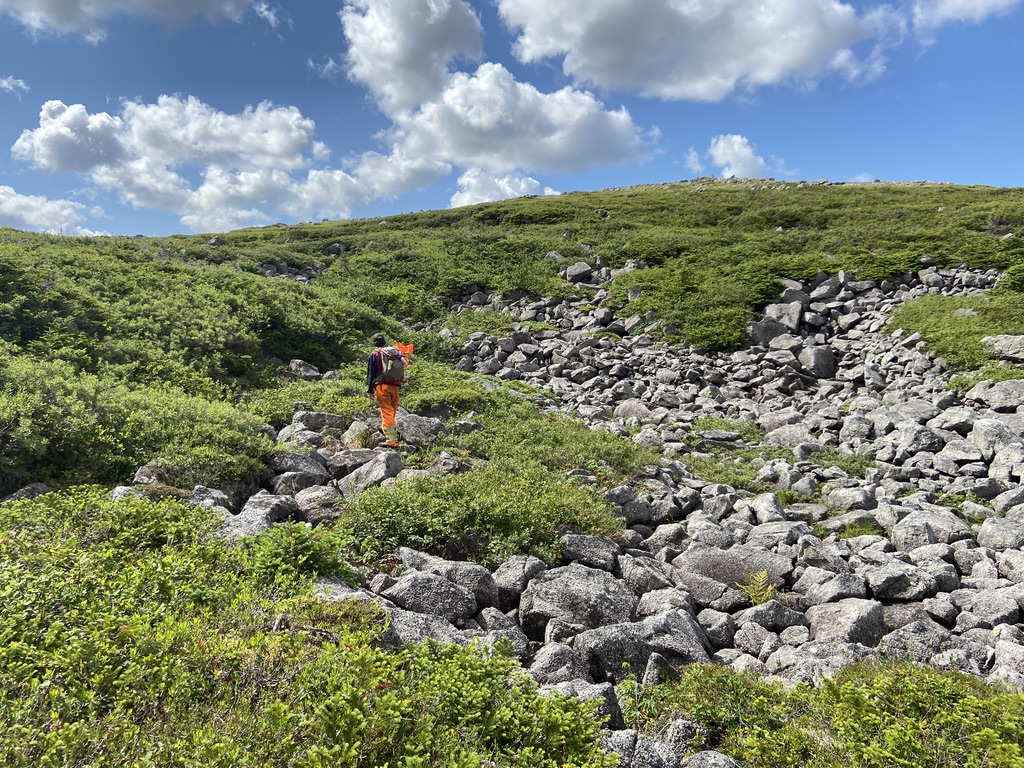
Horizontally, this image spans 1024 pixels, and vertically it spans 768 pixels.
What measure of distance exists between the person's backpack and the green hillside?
205 centimetres

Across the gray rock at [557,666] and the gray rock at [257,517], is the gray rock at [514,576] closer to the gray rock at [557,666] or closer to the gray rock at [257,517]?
the gray rock at [557,666]

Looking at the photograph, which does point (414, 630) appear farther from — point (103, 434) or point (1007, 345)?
point (1007, 345)

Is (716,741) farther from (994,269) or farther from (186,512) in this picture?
(994,269)

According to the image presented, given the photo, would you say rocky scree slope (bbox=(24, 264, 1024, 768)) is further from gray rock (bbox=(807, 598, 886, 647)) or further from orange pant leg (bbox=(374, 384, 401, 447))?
orange pant leg (bbox=(374, 384, 401, 447))

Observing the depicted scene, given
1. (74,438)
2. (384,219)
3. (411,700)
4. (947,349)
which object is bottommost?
(411,700)

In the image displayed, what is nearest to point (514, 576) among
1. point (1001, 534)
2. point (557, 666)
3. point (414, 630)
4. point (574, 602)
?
point (574, 602)

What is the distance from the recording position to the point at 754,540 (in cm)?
980

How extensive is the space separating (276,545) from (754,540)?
299 inches

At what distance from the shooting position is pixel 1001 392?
16.0m

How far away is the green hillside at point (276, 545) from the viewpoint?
383 centimetres

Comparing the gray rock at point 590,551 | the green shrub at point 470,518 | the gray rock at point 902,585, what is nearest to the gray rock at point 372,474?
the green shrub at point 470,518

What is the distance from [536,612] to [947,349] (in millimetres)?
18895

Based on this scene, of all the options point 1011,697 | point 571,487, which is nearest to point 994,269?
point 571,487

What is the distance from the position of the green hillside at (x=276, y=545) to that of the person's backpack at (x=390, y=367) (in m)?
2.05
